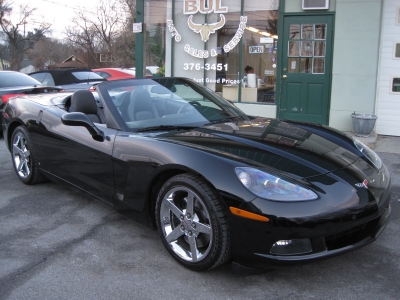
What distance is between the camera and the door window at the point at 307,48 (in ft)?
28.8

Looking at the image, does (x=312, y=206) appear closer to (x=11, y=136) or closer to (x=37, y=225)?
(x=37, y=225)

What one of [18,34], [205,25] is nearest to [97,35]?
[18,34]

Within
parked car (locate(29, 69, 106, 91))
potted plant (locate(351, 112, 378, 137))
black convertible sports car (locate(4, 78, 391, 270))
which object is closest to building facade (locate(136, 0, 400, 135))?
potted plant (locate(351, 112, 378, 137))

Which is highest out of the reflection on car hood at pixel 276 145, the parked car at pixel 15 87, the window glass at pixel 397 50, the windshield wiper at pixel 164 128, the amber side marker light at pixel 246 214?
the window glass at pixel 397 50

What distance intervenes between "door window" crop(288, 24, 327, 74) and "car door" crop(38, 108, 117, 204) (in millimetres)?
5736

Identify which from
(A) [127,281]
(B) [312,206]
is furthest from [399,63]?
(A) [127,281]

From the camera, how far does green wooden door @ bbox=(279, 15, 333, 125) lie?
28.8 ft

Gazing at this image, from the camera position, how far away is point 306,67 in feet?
29.4

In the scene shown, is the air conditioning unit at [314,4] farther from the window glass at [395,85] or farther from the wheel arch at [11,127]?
the wheel arch at [11,127]

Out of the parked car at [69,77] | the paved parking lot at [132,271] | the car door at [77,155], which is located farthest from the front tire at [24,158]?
the parked car at [69,77]

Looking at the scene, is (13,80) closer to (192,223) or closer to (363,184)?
(192,223)

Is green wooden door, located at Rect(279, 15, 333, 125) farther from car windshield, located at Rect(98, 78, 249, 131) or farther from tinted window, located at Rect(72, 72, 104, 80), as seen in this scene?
tinted window, located at Rect(72, 72, 104, 80)

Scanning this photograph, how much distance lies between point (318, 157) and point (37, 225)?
2613mm

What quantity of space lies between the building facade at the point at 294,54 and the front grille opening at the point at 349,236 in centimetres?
607
